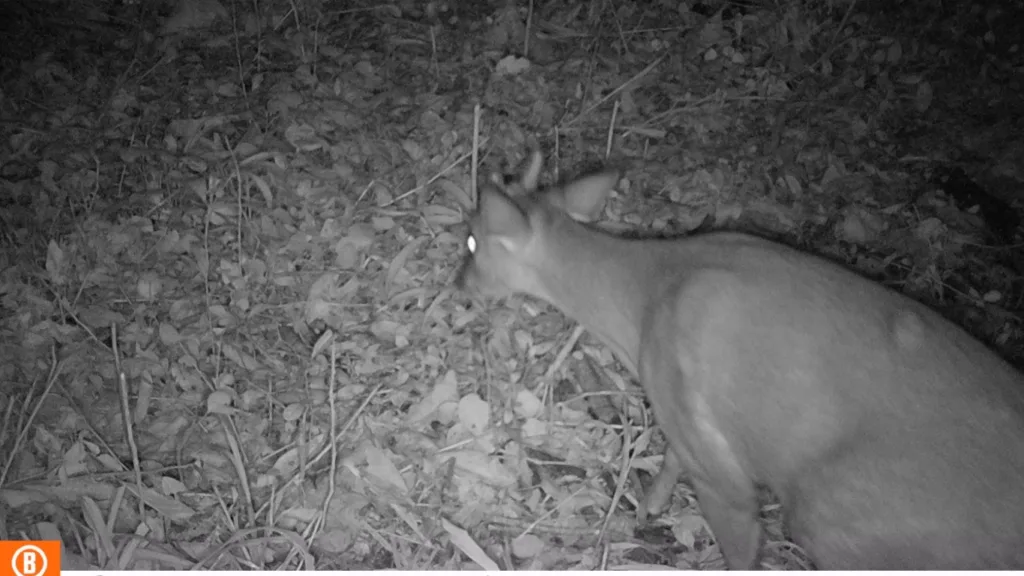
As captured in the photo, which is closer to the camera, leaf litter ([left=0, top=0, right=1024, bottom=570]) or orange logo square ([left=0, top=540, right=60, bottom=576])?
orange logo square ([left=0, top=540, right=60, bottom=576])

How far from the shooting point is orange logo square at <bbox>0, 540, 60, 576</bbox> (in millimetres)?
2785

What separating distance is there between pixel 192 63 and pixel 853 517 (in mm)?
5846

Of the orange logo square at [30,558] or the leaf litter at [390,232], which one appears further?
the leaf litter at [390,232]

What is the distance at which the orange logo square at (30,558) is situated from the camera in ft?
9.14

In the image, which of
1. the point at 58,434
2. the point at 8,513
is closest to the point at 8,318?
the point at 58,434

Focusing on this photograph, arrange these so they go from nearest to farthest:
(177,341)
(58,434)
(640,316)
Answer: (640,316), (58,434), (177,341)

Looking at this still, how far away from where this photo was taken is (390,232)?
16.5 ft

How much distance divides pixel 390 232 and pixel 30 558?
109 inches

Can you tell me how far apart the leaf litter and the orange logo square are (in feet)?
2.02

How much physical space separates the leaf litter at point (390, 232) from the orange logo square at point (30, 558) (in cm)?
61

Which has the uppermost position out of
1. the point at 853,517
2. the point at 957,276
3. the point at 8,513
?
the point at 853,517

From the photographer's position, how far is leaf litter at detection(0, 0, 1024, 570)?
12.3 ft

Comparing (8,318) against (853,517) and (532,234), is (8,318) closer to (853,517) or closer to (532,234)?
(532,234)

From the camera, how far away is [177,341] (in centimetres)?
437
